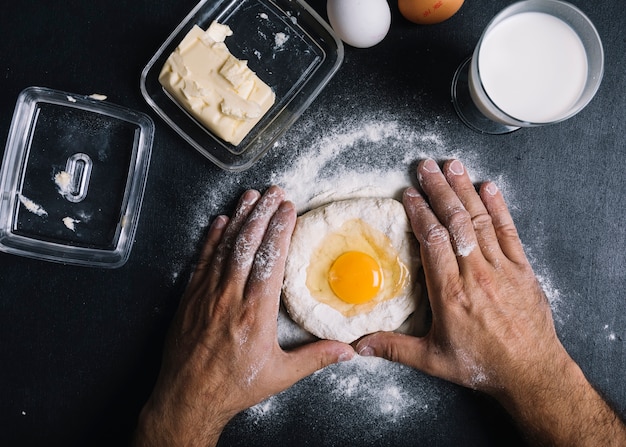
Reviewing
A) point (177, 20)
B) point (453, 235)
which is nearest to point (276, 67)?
point (177, 20)

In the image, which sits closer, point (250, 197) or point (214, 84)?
point (214, 84)

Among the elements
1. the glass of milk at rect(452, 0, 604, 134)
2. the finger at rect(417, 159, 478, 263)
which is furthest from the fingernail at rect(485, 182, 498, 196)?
the glass of milk at rect(452, 0, 604, 134)

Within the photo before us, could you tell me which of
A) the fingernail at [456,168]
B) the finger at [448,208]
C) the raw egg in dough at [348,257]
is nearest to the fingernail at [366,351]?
the raw egg in dough at [348,257]

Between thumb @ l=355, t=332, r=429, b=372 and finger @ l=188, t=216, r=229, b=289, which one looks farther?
finger @ l=188, t=216, r=229, b=289

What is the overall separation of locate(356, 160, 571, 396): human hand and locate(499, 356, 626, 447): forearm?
0.03 m

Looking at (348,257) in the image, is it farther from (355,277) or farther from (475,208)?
(475,208)

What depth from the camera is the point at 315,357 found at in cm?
154

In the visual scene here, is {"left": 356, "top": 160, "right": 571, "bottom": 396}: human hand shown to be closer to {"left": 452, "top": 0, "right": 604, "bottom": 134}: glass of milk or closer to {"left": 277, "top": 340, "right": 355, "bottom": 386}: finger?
{"left": 277, "top": 340, "right": 355, "bottom": 386}: finger

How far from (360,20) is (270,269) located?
0.73 metres

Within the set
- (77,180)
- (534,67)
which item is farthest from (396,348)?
(77,180)

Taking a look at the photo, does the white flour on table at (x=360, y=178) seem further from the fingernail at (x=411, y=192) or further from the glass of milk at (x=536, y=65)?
the glass of milk at (x=536, y=65)

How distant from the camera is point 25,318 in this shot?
1660mm

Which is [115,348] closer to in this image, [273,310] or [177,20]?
[273,310]

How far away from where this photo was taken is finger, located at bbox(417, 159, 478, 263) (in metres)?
1.50
